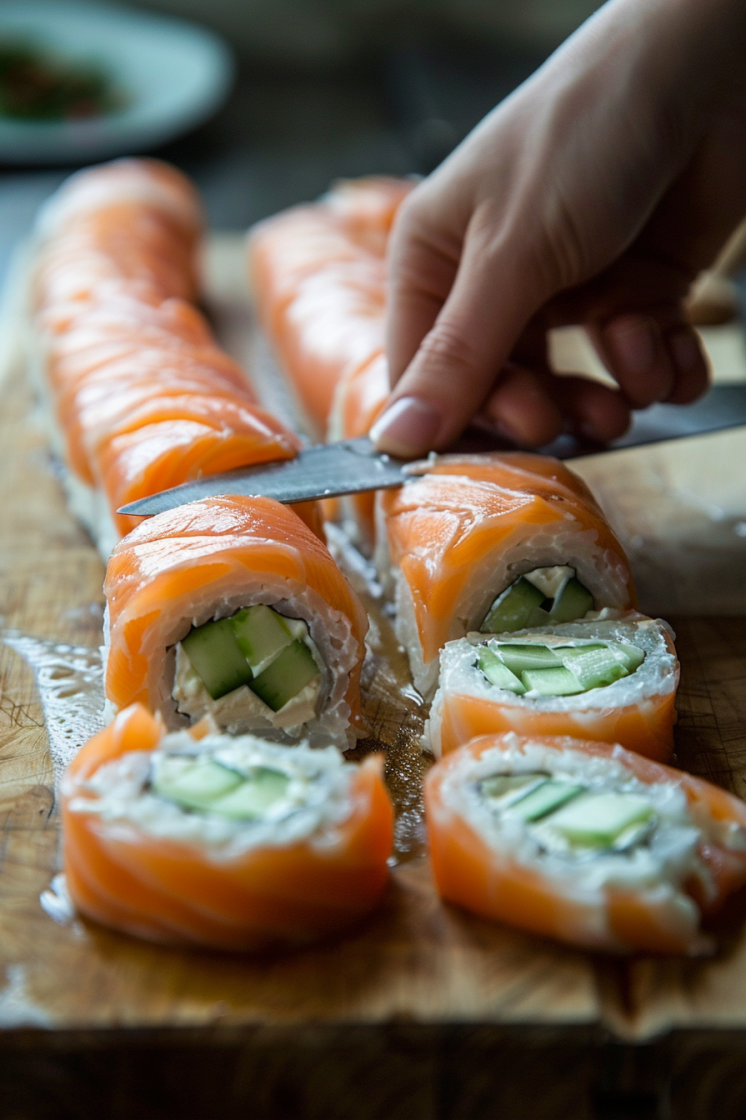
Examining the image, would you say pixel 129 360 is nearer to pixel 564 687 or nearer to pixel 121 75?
pixel 564 687

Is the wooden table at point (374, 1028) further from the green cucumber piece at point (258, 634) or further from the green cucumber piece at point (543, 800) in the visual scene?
the green cucumber piece at point (258, 634)

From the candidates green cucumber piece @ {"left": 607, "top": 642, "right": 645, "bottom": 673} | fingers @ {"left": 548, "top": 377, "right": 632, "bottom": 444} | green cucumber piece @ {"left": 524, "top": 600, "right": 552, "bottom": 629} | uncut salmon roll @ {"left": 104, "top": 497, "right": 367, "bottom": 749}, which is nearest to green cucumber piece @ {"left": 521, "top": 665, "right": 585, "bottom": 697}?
green cucumber piece @ {"left": 607, "top": 642, "right": 645, "bottom": 673}

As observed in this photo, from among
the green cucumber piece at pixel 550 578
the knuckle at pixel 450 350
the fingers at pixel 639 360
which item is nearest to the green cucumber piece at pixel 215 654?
the green cucumber piece at pixel 550 578

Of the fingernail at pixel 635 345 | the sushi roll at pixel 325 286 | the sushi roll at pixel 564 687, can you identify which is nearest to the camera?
the sushi roll at pixel 564 687

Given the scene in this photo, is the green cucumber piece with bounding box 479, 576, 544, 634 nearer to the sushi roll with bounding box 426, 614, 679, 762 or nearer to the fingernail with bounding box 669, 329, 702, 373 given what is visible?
the sushi roll with bounding box 426, 614, 679, 762

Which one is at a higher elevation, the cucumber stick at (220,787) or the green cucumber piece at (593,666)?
the cucumber stick at (220,787)

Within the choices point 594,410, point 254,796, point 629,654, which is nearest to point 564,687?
point 629,654
